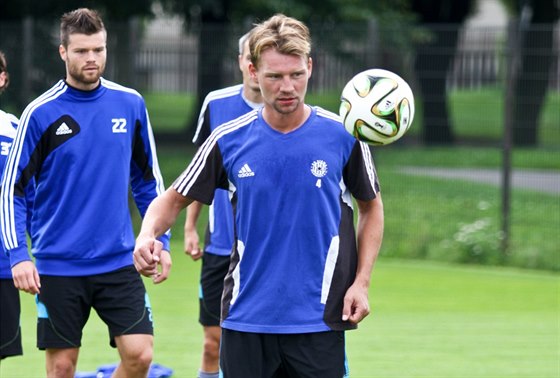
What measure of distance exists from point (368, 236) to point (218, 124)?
8.84 feet

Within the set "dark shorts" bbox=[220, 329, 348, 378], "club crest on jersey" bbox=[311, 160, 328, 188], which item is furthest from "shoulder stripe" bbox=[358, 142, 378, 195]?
"dark shorts" bbox=[220, 329, 348, 378]

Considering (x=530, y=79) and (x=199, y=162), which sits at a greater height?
(x=199, y=162)

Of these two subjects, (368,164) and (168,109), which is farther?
(168,109)

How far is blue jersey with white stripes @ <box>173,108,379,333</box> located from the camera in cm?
515

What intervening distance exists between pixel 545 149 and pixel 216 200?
27.7 ft

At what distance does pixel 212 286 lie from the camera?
7.95 m

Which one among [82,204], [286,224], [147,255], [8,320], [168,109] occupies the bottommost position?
[168,109]

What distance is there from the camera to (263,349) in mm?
5262

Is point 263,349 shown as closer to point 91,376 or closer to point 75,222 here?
point 75,222

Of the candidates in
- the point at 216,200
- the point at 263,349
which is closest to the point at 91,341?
the point at 216,200

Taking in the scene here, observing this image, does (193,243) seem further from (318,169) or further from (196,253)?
(318,169)

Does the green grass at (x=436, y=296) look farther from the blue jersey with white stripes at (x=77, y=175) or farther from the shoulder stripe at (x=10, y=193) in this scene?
the shoulder stripe at (x=10, y=193)

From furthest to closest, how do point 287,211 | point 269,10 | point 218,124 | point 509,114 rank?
point 269,10, point 509,114, point 218,124, point 287,211

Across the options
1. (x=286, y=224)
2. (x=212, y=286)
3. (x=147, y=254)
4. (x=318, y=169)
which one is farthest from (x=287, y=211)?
(x=212, y=286)
